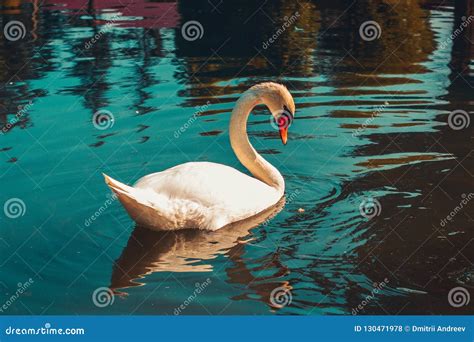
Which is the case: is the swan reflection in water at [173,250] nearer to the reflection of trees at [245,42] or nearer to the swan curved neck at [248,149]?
the swan curved neck at [248,149]

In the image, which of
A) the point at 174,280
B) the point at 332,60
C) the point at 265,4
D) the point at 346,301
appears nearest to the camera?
the point at 346,301

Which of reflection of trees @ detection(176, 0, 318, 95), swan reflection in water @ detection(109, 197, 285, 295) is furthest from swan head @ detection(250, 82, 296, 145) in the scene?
reflection of trees @ detection(176, 0, 318, 95)

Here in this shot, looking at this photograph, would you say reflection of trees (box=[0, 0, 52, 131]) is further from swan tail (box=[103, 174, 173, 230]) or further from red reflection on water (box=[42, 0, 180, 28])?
swan tail (box=[103, 174, 173, 230])

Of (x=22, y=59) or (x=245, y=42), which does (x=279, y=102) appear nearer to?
(x=245, y=42)

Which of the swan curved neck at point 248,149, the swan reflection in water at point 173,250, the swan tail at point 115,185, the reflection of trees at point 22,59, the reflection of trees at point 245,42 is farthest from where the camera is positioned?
the reflection of trees at point 245,42

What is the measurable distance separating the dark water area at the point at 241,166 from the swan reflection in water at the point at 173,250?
0.08 feet

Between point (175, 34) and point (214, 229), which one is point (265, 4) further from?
point (214, 229)

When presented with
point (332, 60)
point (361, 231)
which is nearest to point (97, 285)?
point (361, 231)

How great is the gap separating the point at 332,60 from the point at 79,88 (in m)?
4.62

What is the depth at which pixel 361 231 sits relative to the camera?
8367mm

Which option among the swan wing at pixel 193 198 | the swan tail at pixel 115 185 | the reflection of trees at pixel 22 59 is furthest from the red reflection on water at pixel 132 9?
the swan tail at pixel 115 185

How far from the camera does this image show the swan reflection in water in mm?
7703

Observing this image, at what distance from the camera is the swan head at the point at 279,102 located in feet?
30.4

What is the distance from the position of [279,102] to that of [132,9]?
1330cm
